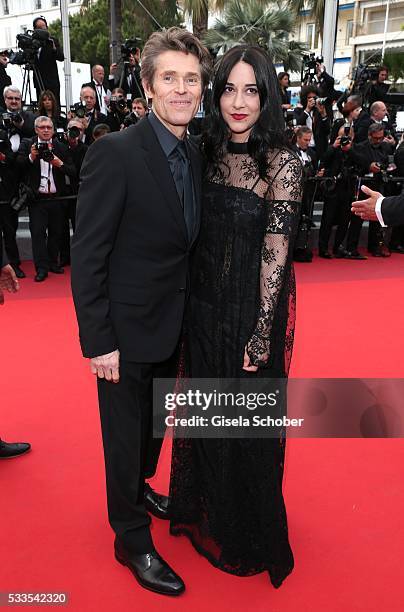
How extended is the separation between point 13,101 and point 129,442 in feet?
17.2

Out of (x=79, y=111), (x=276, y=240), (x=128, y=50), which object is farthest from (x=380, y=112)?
(x=276, y=240)

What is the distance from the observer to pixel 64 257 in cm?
611

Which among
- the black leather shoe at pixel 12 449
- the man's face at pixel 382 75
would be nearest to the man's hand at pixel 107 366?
the black leather shoe at pixel 12 449

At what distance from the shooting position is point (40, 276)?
18.2 feet

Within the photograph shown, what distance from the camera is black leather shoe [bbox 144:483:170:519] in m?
2.27

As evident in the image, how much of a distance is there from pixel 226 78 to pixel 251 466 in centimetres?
121

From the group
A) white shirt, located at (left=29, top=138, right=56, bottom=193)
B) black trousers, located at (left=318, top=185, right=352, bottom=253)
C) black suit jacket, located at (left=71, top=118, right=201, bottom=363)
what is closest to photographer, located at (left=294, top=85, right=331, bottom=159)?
black trousers, located at (left=318, top=185, right=352, bottom=253)

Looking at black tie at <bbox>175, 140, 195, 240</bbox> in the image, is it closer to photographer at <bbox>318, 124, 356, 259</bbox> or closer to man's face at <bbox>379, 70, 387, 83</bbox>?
photographer at <bbox>318, 124, 356, 259</bbox>

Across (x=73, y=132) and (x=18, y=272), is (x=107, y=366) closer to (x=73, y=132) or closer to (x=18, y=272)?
(x=18, y=272)

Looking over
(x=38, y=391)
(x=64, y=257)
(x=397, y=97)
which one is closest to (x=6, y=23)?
(x=397, y=97)

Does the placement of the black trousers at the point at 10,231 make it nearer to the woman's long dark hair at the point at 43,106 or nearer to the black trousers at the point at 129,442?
the woman's long dark hair at the point at 43,106

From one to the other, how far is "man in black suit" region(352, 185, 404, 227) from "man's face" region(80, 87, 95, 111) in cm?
472

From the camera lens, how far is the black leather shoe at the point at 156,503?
2.27 metres

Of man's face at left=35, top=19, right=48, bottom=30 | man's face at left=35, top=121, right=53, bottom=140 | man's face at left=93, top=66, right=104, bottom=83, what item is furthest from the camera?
man's face at left=35, top=19, right=48, bottom=30
